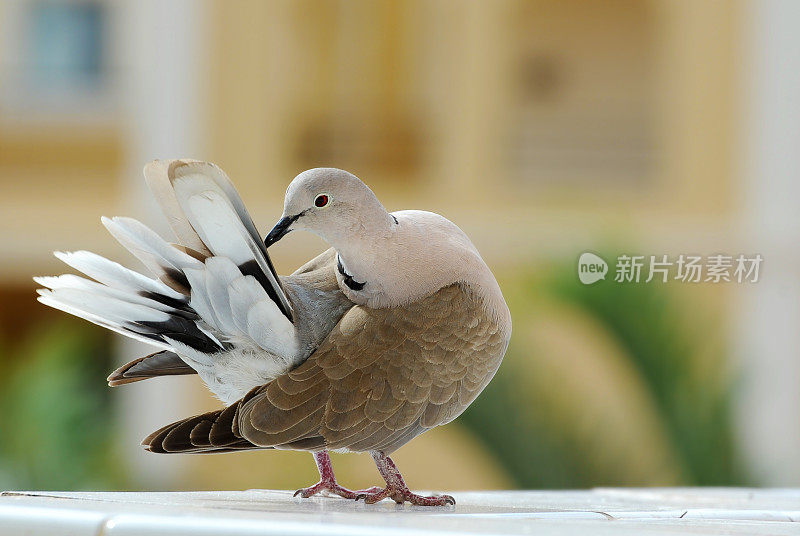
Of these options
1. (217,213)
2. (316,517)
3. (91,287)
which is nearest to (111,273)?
(91,287)

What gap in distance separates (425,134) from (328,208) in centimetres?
623

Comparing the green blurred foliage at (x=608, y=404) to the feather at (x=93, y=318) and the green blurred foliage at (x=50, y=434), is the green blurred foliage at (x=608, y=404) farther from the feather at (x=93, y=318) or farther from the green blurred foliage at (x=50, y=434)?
the feather at (x=93, y=318)

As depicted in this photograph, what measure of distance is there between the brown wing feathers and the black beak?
5.1 inches

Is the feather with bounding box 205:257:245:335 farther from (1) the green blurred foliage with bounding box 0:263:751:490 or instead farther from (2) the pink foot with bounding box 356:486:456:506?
(1) the green blurred foliage with bounding box 0:263:751:490

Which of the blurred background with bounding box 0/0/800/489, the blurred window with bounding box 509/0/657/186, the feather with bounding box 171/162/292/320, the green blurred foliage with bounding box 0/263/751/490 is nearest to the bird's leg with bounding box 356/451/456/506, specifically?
the feather with bounding box 171/162/292/320

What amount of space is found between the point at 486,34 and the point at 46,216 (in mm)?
2980

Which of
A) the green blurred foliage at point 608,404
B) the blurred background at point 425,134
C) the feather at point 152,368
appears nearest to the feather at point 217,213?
the feather at point 152,368

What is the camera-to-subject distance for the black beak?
1.24 meters

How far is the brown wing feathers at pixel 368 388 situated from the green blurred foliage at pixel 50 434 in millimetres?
3013

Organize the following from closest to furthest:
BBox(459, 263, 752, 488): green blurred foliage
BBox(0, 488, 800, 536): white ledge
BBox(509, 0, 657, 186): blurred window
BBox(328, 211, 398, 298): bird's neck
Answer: BBox(0, 488, 800, 536): white ledge < BBox(328, 211, 398, 298): bird's neck < BBox(459, 263, 752, 488): green blurred foliage < BBox(509, 0, 657, 186): blurred window

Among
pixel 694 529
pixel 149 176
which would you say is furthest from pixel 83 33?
pixel 694 529

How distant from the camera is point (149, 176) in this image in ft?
3.90

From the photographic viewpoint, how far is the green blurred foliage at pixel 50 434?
4.08 meters

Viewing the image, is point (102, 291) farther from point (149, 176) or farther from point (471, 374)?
point (471, 374)
